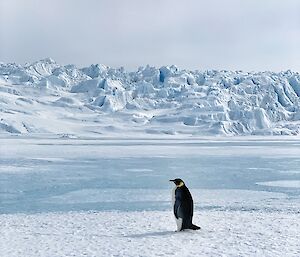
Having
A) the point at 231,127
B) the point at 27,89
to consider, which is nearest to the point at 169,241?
the point at 231,127

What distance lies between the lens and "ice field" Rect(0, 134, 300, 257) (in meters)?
8.30

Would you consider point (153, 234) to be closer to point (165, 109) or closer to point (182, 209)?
point (182, 209)

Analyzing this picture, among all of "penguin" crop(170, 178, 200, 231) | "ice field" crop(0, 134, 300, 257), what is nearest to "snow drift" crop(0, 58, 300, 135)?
"ice field" crop(0, 134, 300, 257)

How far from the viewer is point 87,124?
120 m

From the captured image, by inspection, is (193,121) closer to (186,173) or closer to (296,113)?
(296,113)

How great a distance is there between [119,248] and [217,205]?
7.24 meters

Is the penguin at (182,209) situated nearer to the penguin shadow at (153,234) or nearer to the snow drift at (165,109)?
the penguin shadow at (153,234)

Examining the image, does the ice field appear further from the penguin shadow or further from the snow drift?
the snow drift

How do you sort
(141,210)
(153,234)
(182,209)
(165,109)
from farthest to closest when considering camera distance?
(165,109) < (141,210) < (182,209) < (153,234)

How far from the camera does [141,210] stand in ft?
46.2

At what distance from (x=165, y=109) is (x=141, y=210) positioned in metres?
142

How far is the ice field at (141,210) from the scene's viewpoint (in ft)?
27.2

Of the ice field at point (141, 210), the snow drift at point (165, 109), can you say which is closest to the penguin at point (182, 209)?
the ice field at point (141, 210)

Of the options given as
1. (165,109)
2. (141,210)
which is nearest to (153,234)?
(141,210)
